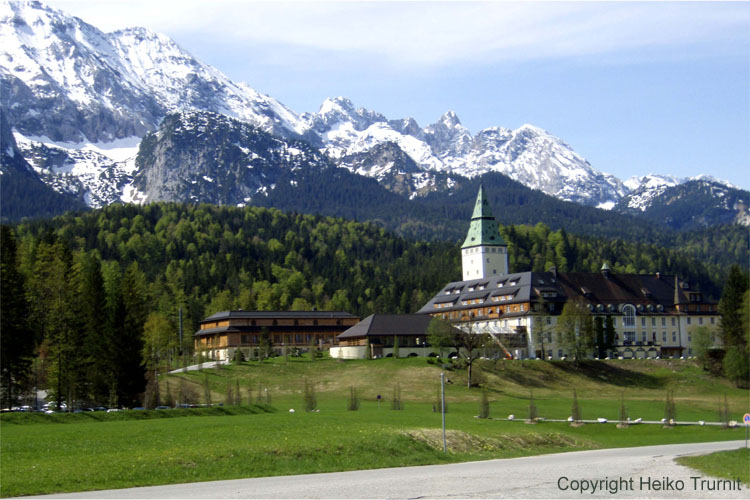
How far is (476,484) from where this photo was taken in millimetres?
37219

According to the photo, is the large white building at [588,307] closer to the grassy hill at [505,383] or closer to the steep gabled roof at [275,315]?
the grassy hill at [505,383]

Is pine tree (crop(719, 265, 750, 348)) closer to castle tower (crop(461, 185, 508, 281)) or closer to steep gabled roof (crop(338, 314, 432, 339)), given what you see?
steep gabled roof (crop(338, 314, 432, 339))

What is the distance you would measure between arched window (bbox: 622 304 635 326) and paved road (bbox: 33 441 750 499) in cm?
10876

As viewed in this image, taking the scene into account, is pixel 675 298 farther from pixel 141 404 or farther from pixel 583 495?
pixel 583 495

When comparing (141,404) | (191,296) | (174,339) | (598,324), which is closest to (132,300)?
(141,404)

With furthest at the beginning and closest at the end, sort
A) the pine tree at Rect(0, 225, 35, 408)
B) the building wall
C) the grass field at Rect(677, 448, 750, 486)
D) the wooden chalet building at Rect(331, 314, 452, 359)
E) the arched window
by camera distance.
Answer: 1. the building wall
2. the arched window
3. the wooden chalet building at Rect(331, 314, 452, 359)
4. the pine tree at Rect(0, 225, 35, 408)
5. the grass field at Rect(677, 448, 750, 486)

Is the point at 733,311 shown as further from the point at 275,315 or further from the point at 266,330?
the point at 275,315

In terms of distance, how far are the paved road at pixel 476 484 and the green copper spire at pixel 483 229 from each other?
13579 cm

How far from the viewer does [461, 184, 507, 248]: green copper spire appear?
593 feet

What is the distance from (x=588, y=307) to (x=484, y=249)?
139 ft

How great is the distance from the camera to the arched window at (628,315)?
151125 mm

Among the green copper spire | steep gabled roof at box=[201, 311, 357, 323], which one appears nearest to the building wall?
the green copper spire

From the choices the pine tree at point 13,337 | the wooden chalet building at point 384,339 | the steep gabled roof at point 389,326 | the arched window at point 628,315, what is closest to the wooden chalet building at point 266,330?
the steep gabled roof at point 389,326

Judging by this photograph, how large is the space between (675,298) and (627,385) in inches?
1740
